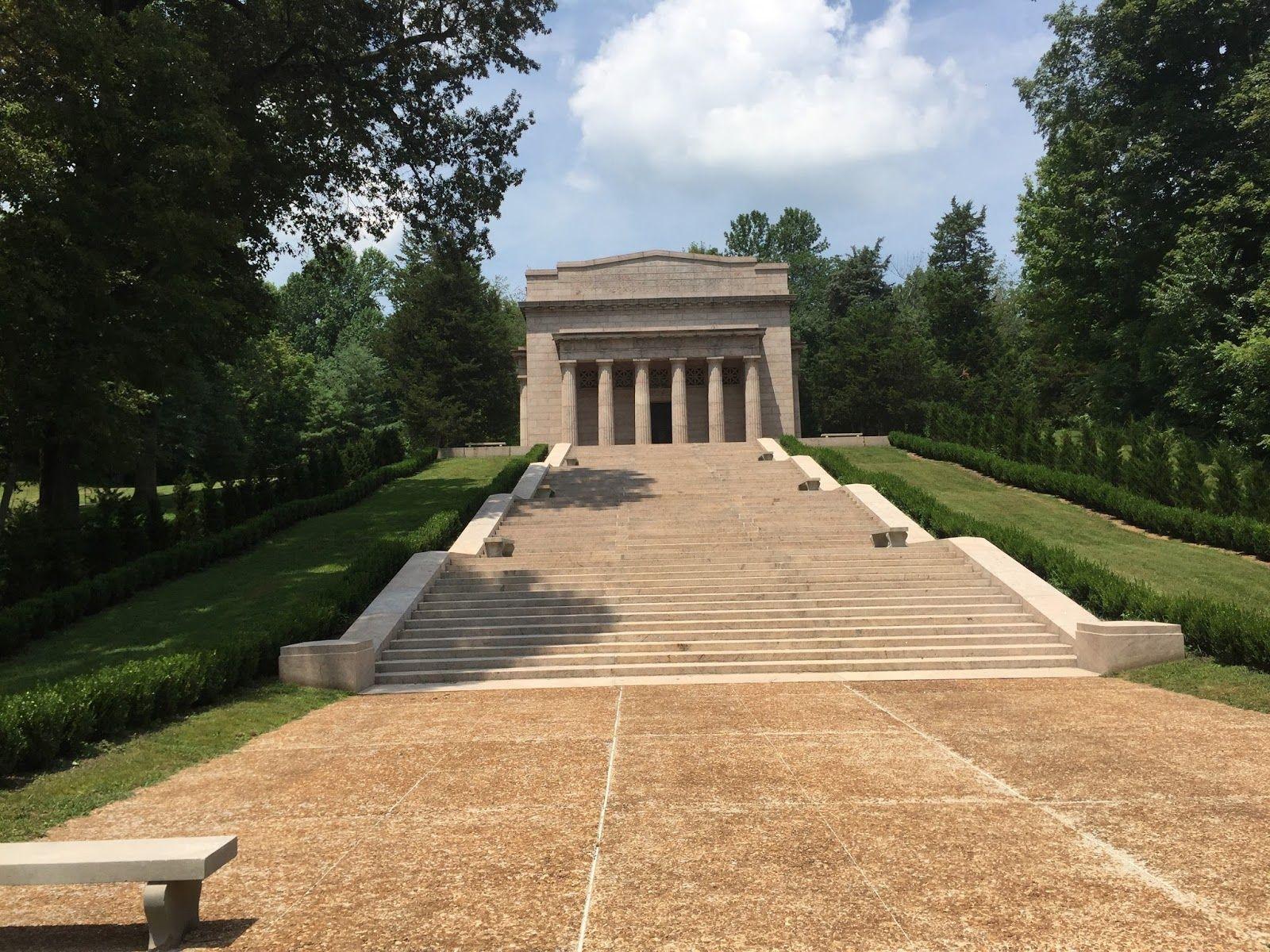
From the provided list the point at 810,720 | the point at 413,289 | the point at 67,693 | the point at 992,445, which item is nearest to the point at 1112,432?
the point at 992,445

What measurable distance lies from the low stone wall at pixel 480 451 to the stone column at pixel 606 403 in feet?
12.9

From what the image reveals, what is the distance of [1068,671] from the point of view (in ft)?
40.2

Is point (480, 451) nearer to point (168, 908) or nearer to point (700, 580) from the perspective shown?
point (700, 580)

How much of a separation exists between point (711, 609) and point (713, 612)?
0.59ft

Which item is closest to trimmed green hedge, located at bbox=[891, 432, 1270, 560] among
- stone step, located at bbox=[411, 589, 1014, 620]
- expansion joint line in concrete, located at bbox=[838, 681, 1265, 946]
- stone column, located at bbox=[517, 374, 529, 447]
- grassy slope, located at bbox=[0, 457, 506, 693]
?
stone step, located at bbox=[411, 589, 1014, 620]

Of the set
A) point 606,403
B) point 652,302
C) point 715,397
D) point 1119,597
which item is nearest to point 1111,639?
point 1119,597

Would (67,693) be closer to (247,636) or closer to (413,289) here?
(247,636)

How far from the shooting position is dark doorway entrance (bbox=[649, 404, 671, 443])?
1912 inches

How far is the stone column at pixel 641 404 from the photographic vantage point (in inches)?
1658

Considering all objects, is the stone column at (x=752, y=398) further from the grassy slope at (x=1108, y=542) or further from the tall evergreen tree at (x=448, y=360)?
the tall evergreen tree at (x=448, y=360)

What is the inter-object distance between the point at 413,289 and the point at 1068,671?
5463 centimetres

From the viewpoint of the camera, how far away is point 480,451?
41125mm

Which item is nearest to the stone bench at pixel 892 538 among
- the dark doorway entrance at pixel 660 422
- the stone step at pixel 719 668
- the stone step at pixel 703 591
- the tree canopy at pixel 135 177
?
the stone step at pixel 703 591

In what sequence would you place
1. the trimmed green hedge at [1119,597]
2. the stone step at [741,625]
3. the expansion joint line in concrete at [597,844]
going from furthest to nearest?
the stone step at [741,625] → the trimmed green hedge at [1119,597] → the expansion joint line in concrete at [597,844]
